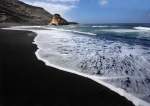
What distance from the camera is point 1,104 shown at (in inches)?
212

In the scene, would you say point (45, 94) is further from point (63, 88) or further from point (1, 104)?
point (1, 104)

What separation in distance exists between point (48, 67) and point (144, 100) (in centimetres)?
432

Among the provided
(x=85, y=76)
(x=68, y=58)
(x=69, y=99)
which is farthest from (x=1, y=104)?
(x=68, y=58)

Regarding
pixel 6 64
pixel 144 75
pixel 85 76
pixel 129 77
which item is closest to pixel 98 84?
pixel 85 76

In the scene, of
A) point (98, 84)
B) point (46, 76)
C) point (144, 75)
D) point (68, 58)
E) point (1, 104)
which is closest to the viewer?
point (1, 104)

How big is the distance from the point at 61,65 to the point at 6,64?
7.44 feet

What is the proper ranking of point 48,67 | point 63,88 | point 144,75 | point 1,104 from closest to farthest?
point 1,104 < point 63,88 < point 144,75 < point 48,67

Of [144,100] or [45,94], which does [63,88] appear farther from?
[144,100]

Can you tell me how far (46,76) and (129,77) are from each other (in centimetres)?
292

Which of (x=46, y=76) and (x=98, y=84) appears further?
(x=46, y=76)

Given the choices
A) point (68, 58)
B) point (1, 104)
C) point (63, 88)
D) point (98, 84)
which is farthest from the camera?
point (68, 58)

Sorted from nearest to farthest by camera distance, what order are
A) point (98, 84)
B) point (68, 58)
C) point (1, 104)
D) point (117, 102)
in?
point (1, 104) → point (117, 102) → point (98, 84) → point (68, 58)

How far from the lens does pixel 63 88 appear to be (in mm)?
6594

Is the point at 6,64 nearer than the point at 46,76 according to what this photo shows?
No
